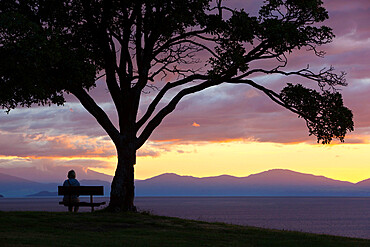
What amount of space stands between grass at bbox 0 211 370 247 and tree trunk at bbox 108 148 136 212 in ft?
6.62

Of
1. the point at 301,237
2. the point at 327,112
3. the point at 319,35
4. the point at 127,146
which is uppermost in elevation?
the point at 319,35

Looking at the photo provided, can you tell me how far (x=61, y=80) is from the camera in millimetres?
21219

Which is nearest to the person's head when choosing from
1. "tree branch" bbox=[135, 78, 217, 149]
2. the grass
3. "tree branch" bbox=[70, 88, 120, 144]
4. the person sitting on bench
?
the person sitting on bench

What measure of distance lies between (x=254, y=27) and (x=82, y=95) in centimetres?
882

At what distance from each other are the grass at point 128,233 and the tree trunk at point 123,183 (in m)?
2.02

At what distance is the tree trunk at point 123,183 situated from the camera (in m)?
23.3

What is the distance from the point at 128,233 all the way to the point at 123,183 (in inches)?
283

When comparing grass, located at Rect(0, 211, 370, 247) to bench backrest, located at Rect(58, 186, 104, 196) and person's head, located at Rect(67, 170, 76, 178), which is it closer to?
bench backrest, located at Rect(58, 186, 104, 196)

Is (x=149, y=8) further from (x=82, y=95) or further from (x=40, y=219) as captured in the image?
(x=40, y=219)

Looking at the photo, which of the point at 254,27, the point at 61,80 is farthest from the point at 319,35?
the point at 61,80

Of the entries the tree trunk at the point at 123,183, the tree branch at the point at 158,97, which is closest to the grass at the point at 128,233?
the tree trunk at the point at 123,183

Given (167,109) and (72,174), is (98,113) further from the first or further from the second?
(167,109)

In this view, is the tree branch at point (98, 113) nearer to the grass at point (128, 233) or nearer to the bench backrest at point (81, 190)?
the bench backrest at point (81, 190)

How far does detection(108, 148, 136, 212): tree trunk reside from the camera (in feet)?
76.5
